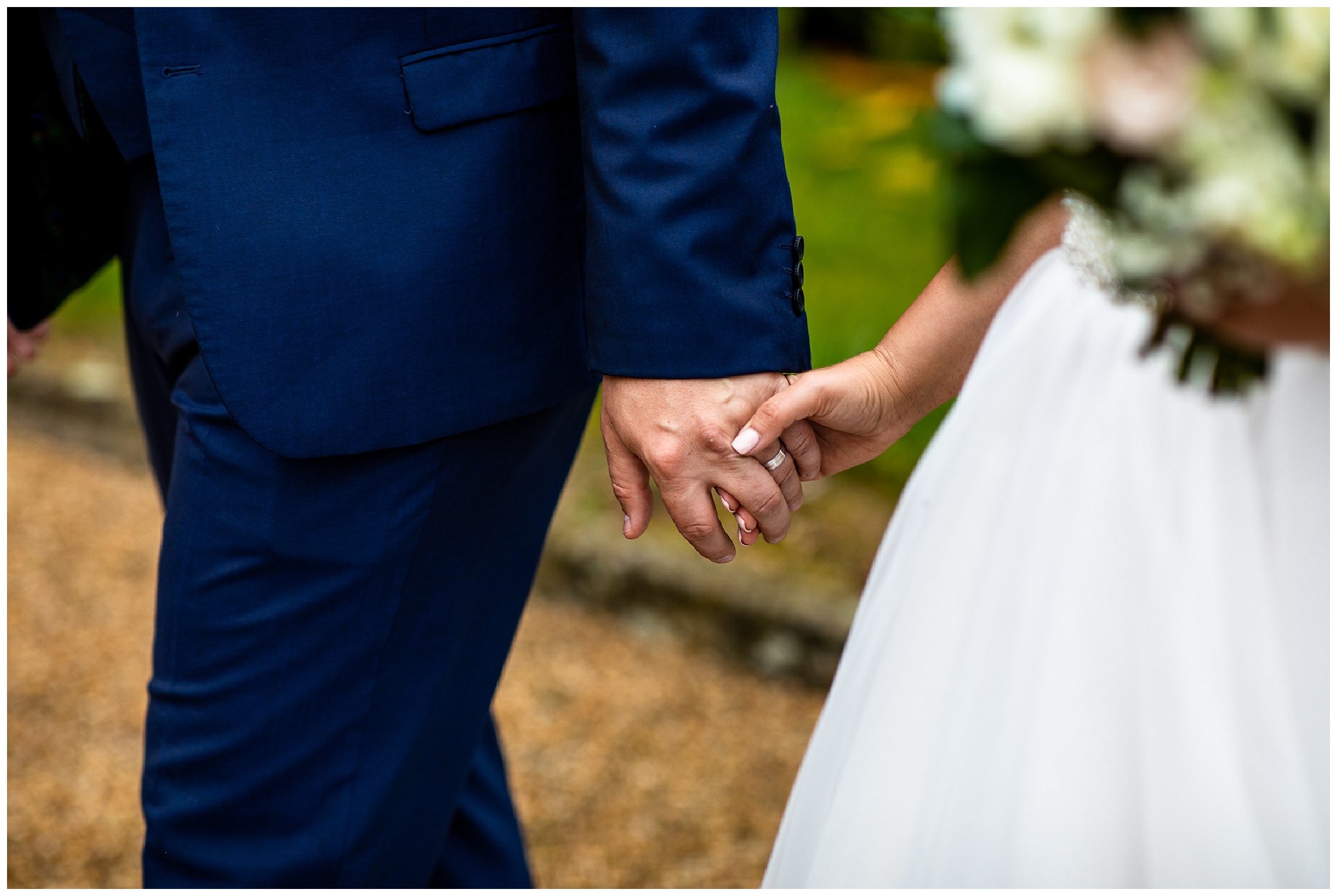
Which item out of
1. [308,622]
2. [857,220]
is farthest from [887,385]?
[857,220]

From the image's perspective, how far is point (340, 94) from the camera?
120 centimetres

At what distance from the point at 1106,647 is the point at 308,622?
33.3 inches

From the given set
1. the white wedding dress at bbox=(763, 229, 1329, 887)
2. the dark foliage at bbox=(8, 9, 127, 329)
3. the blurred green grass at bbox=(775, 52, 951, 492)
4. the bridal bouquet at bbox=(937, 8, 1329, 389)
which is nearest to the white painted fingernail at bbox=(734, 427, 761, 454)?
the white wedding dress at bbox=(763, 229, 1329, 887)

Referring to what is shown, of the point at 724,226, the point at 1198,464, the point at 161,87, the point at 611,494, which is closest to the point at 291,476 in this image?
the point at 161,87

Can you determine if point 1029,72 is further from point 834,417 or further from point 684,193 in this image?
point 834,417

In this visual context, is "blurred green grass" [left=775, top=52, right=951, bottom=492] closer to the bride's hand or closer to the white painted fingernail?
the bride's hand

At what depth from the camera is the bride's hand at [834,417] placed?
1255 mm

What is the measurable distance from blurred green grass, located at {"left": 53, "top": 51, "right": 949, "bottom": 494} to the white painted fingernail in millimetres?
1890

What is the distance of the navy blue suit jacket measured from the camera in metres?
A: 1.17

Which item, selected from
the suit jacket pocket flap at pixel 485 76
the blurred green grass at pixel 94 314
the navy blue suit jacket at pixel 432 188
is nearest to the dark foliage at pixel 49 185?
the navy blue suit jacket at pixel 432 188

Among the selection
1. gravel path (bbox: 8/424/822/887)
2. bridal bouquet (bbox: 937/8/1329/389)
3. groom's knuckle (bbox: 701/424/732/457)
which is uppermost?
bridal bouquet (bbox: 937/8/1329/389)

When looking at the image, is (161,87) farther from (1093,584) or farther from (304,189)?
(1093,584)

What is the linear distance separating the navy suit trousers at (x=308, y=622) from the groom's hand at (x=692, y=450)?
0.53 ft

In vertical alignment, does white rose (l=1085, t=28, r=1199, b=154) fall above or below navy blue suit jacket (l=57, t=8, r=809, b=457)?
above
